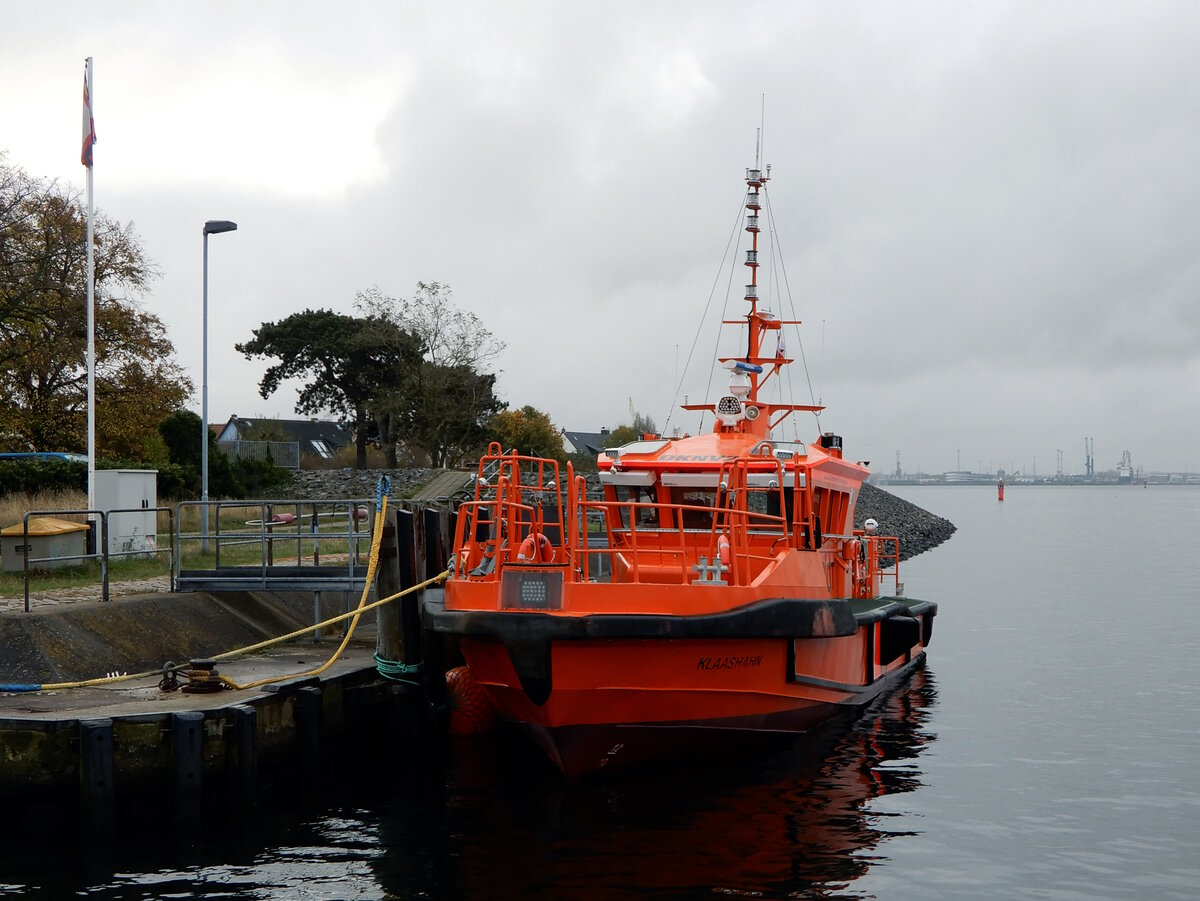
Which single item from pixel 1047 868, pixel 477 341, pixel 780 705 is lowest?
pixel 1047 868

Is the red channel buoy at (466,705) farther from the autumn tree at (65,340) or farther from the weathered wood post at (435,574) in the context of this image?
the autumn tree at (65,340)

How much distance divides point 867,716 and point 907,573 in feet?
87.6

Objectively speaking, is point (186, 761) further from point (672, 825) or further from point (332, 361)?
point (332, 361)

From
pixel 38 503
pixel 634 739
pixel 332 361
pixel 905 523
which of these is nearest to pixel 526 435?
pixel 332 361

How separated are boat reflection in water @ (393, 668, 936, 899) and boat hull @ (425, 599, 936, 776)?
493mm

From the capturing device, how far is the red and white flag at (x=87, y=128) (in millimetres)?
19938

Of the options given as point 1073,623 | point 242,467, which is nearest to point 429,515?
point 1073,623

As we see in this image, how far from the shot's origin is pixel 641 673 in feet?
34.7

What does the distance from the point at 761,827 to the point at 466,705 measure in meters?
4.24

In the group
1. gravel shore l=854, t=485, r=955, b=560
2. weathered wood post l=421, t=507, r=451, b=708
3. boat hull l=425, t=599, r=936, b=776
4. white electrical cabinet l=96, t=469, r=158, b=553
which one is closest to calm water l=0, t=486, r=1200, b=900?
boat hull l=425, t=599, r=936, b=776

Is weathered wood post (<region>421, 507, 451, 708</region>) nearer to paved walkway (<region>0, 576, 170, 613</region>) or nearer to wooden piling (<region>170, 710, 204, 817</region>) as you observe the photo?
wooden piling (<region>170, 710, 204, 817</region>)

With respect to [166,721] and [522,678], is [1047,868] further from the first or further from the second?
[166,721]

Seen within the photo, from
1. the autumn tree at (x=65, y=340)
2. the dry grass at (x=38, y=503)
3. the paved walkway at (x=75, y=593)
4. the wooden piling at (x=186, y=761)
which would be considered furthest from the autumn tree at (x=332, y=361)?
the wooden piling at (x=186, y=761)

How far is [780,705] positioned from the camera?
12.0 meters
